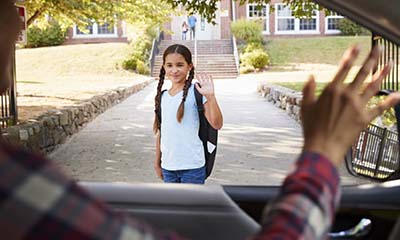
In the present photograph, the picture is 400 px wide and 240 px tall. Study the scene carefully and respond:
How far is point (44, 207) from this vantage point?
3.14ft

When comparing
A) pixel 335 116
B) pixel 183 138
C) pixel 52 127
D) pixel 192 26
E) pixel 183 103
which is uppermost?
pixel 192 26

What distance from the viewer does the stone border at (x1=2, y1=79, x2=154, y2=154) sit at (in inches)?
345

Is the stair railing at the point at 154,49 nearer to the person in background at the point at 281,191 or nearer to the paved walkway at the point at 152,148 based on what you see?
the paved walkway at the point at 152,148

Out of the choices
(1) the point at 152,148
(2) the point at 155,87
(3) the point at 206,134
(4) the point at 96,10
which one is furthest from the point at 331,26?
(3) the point at 206,134

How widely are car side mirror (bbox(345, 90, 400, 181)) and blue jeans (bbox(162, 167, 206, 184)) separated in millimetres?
1387

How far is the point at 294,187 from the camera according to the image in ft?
3.81

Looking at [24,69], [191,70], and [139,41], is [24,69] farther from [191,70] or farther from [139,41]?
[191,70]

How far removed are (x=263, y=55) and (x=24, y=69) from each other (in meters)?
11.3

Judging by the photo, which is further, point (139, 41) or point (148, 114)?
point (139, 41)

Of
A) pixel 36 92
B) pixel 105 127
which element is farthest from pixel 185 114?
pixel 36 92

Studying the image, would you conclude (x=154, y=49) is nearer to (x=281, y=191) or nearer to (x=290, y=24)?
(x=290, y=24)

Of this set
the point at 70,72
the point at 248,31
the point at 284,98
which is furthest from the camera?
the point at 248,31

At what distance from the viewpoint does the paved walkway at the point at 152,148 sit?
8.35m

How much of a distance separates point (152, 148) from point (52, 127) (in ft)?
5.19
